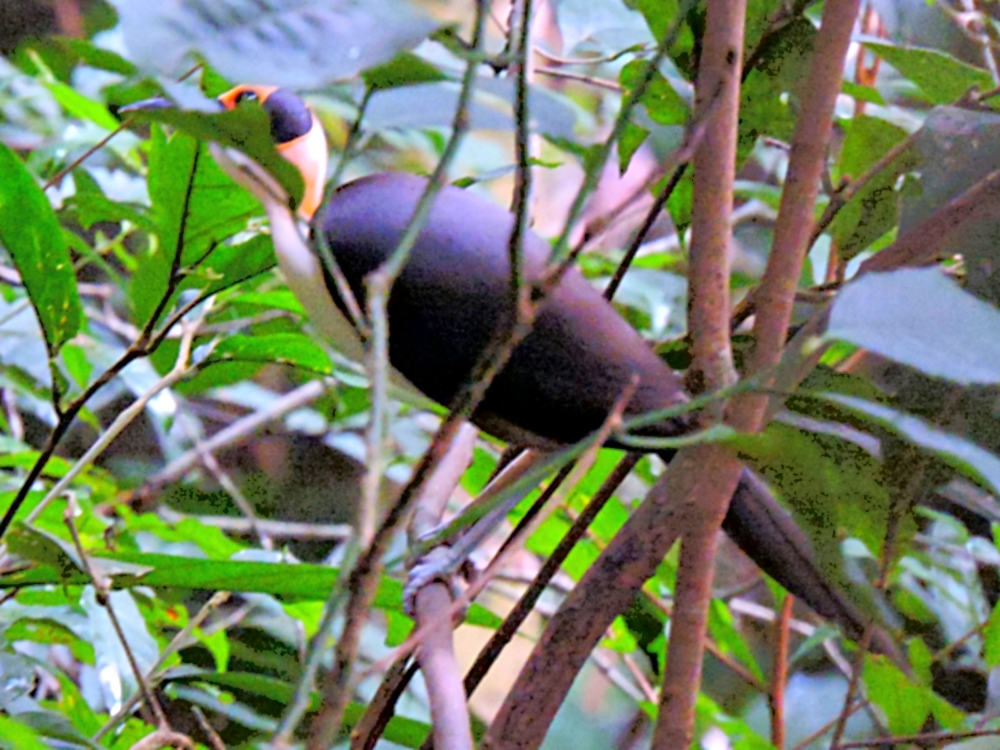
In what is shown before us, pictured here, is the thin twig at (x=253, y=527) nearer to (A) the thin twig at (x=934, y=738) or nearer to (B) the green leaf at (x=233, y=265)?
(B) the green leaf at (x=233, y=265)

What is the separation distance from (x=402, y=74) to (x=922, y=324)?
242mm

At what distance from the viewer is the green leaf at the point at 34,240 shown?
0.73m

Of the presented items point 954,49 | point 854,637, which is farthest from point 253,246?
point 954,49

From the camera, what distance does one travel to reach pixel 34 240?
73cm

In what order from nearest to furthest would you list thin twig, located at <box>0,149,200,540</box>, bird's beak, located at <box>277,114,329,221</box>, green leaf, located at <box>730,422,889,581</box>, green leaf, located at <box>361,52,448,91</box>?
green leaf, located at <box>361,52,448,91</box>
green leaf, located at <box>730,422,889,581</box>
thin twig, located at <box>0,149,200,540</box>
bird's beak, located at <box>277,114,329,221</box>

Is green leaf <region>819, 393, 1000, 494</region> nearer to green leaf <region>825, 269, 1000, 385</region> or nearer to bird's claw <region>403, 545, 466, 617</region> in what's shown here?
green leaf <region>825, 269, 1000, 385</region>

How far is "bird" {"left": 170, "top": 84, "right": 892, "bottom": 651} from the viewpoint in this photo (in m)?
0.74

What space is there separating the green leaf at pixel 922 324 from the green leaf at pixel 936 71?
1.55 feet

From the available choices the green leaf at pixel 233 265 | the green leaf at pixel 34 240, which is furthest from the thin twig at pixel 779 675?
the green leaf at pixel 34 240

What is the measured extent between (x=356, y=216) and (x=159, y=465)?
1.74 metres

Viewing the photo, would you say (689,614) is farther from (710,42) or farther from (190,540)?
(190,540)

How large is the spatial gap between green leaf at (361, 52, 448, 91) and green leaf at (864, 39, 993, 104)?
48cm

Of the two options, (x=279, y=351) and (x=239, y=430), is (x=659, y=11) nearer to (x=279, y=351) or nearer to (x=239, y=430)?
(x=279, y=351)

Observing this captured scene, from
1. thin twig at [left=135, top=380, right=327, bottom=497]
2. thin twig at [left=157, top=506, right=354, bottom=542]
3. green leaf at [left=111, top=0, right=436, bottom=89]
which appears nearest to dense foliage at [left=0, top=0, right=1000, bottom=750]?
green leaf at [left=111, top=0, right=436, bottom=89]
